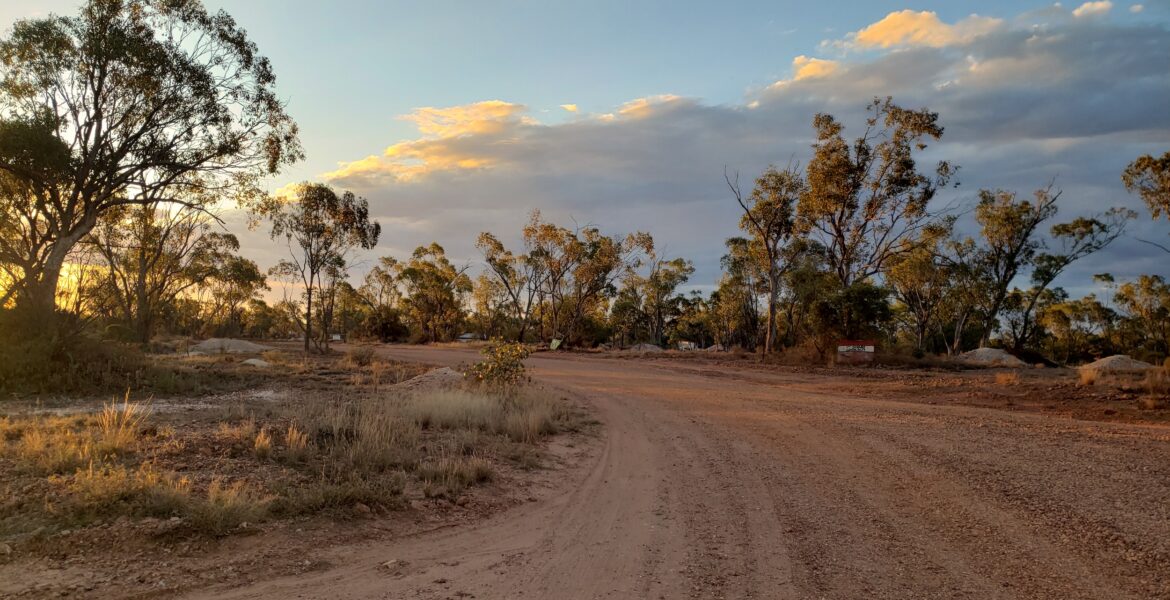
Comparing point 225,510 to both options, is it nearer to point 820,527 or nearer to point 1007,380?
point 820,527

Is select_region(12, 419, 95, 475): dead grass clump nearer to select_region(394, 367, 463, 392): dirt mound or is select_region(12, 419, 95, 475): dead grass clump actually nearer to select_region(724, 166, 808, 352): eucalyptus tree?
select_region(394, 367, 463, 392): dirt mound

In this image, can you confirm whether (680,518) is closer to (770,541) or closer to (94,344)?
(770,541)

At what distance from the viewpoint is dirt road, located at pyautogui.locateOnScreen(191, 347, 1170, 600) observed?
418 centimetres

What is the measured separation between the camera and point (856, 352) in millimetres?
23453

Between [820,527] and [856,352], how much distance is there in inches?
786

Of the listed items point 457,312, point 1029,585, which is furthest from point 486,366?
point 457,312

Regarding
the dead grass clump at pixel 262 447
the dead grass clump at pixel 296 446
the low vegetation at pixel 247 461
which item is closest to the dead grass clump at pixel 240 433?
the low vegetation at pixel 247 461

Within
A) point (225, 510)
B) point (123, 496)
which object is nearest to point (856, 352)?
point (225, 510)

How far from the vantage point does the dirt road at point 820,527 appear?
4.18m

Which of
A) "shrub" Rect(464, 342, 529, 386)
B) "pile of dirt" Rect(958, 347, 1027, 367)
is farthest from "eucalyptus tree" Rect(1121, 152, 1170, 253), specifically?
"shrub" Rect(464, 342, 529, 386)

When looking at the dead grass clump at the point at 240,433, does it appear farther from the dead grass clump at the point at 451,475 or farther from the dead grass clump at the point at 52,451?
the dead grass clump at the point at 451,475

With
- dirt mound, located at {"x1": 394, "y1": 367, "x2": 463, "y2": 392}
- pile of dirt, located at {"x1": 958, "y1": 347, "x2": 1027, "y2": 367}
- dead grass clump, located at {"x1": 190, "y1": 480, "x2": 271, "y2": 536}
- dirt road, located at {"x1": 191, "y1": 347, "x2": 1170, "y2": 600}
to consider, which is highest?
pile of dirt, located at {"x1": 958, "y1": 347, "x2": 1027, "y2": 367}

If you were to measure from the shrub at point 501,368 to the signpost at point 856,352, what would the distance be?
14.3 metres

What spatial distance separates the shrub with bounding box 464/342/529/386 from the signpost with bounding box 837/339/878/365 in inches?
562
